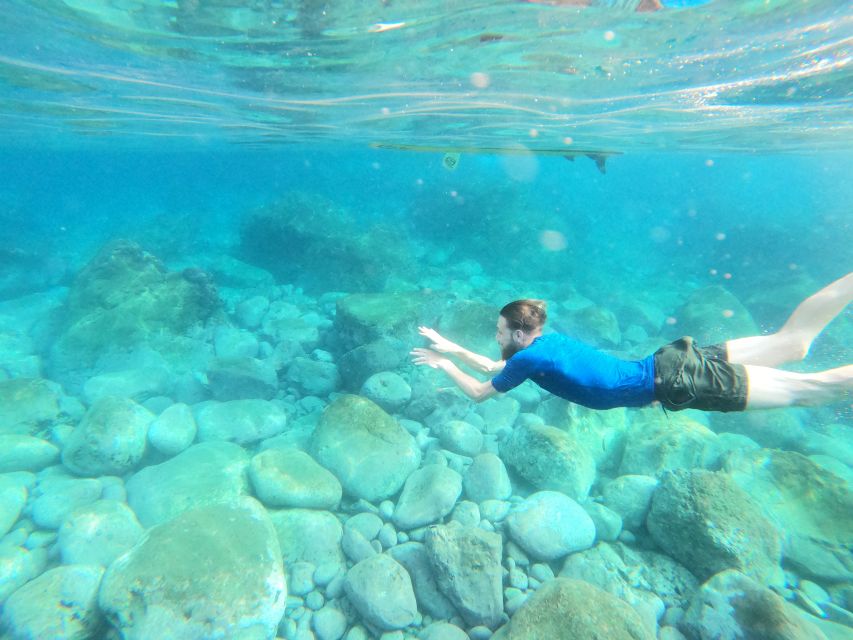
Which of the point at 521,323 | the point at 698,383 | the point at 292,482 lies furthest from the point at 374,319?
the point at 698,383

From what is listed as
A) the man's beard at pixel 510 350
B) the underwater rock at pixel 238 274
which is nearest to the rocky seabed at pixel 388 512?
the man's beard at pixel 510 350

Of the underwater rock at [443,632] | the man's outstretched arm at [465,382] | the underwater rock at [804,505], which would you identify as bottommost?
the underwater rock at [443,632]

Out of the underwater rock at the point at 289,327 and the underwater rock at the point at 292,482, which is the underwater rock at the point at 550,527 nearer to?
the underwater rock at the point at 292,482

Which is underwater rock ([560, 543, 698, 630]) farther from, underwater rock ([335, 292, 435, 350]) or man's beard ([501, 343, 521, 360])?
underwater rock ([335, 292, 435, 350])

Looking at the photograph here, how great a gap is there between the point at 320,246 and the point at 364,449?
11.0 m

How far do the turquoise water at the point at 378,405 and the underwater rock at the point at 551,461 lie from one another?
0.14 ft

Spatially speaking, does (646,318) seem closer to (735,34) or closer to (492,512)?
(735,34)

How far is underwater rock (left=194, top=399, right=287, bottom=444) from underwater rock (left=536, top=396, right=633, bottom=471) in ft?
15.7

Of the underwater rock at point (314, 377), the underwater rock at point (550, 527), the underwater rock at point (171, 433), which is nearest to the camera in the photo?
the underwater rock at point (550, 527)

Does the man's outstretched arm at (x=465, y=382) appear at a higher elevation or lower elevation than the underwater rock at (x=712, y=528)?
higher

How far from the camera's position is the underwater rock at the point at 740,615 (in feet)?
11.0

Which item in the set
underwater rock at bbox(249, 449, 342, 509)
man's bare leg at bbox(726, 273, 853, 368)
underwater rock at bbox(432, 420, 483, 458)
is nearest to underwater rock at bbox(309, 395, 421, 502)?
underwater rock at bbox(249, 449, 342, 509)

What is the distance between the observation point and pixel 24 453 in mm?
5602

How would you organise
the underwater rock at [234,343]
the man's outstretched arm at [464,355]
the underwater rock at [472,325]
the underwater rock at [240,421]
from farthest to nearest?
the underwater rock at [234,343]
the underwater rock at [472,325]
the underwater rock at [240,421]
the man's outstretched arm at [464,355]
